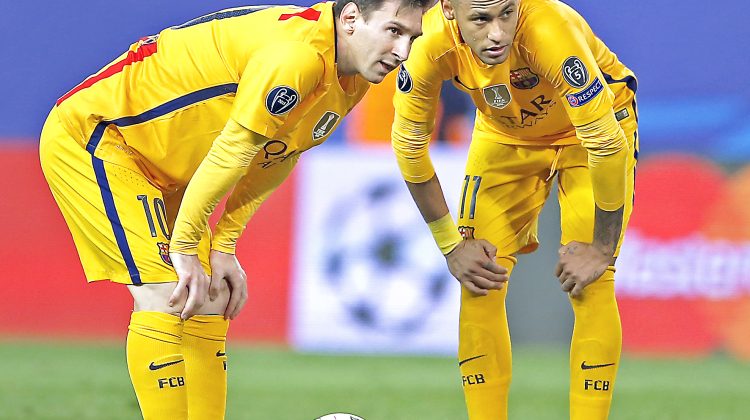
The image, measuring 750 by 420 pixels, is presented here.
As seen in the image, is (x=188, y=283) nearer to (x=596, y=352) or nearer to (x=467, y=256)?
(x=467, y=256)

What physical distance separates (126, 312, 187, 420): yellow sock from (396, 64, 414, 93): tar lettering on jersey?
1206mm

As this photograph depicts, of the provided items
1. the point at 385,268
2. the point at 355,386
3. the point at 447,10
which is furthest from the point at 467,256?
the point at 385,268

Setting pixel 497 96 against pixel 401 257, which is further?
pixel 401 257

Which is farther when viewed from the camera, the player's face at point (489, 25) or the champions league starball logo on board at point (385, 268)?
the champions league starball logo on board at point (385, 268)

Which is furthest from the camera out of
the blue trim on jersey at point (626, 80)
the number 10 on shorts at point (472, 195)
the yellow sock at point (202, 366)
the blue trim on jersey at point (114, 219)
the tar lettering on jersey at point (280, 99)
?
the number 10 on shorts at point (472, 195)

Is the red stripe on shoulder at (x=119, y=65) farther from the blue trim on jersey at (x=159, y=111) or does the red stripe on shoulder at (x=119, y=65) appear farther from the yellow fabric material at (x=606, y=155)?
the yellow fabric material at (x=606, y=155)

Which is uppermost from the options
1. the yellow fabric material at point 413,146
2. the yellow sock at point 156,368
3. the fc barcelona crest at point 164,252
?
the yellow fabric material at point 413,146

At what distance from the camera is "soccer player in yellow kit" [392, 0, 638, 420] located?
11.8 ft

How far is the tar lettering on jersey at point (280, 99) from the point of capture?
324 cm

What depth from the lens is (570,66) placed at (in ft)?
11.7

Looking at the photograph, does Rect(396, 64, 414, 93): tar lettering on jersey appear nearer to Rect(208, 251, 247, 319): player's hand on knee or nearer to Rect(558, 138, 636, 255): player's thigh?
Rect(558, 138, 636, 255): player's thigh

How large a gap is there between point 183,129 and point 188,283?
1.83 feet

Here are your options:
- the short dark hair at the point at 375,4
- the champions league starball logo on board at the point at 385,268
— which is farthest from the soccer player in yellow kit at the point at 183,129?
the champions league starball logo on board at the point at 385,268

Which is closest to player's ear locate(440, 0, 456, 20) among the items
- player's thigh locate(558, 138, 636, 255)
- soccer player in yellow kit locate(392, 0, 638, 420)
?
soccer player in yellow kit locate(392, 0, 638, 420)
